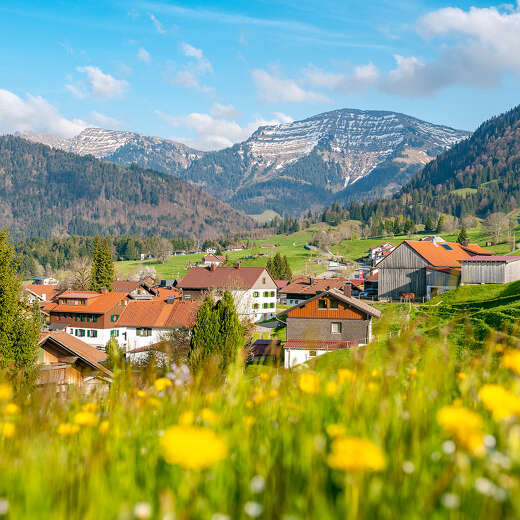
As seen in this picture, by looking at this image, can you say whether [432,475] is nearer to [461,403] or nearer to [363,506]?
[363,506]

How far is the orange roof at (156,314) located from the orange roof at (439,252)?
1272 inches

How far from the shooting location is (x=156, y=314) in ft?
216

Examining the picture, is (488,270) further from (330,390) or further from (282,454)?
(282,454)

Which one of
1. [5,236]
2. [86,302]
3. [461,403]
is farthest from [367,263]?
[461,403]

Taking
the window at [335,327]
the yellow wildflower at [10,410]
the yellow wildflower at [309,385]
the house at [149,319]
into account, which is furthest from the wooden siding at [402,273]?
the yellow wildflower at [10,410]

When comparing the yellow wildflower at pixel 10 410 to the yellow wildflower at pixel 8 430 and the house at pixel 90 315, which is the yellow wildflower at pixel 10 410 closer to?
the yellow wildflower at pixel 8 430

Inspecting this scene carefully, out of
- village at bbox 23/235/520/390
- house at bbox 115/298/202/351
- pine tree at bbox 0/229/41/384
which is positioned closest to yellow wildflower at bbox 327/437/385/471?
village at bbox 23/235/520/390

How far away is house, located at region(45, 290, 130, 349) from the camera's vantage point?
69750 millimetres

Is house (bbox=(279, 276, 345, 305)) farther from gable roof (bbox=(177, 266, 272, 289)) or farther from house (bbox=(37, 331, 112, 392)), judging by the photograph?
house (bbox=(37, 331, 112, 392))

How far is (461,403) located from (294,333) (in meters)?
45.5

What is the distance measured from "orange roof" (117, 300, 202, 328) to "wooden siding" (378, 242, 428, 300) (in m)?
27.9

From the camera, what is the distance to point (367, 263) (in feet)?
530

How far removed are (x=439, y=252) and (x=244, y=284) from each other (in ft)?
106

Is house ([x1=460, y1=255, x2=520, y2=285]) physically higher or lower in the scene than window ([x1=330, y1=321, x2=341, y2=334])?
higher
